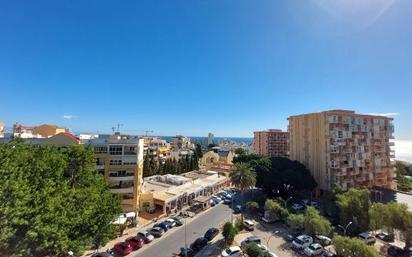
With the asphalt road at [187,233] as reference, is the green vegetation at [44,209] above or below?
above

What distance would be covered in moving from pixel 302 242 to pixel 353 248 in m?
7.57

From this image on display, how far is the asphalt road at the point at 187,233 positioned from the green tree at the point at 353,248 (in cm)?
1792

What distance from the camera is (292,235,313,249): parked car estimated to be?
111ft

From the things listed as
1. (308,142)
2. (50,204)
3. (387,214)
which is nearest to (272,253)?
(387,214)

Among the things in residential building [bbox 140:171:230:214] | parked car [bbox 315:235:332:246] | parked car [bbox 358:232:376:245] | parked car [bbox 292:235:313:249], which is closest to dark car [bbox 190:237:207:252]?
parked car [bbox 292:235:313:249]

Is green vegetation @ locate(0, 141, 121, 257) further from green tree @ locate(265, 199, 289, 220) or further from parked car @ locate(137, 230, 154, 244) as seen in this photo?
green tree @ locate(265, 199, 289, 220)

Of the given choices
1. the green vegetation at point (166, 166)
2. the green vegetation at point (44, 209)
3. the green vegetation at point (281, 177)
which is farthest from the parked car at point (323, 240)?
the green vegetation at point (166, 166)

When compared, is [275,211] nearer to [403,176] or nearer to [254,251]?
[254,251]

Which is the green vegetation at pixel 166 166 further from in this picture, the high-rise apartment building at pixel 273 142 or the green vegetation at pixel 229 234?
the high-rise apartment building at pixel 273 142

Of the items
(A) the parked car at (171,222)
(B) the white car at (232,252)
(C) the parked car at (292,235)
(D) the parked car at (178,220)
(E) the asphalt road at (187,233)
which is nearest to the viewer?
(B) the white car at (232,252)

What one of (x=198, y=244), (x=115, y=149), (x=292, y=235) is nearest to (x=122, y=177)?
(x=115, y=149)

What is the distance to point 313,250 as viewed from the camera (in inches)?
1273

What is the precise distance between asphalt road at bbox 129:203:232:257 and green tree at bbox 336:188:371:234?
19133 millimetres

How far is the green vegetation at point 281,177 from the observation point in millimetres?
55312
